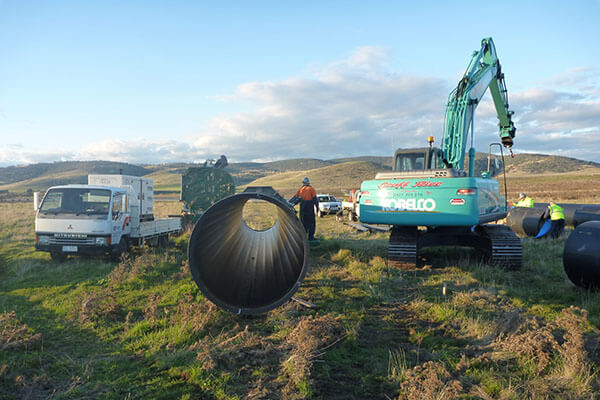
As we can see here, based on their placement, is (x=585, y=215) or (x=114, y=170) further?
(x=114, y=170)

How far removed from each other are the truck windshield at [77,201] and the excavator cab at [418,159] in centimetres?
833

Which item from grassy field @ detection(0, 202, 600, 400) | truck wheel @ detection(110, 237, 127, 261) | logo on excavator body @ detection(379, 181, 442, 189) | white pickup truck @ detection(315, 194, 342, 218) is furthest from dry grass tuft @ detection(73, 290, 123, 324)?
white pickup truck @ detection(315, 194, 342, 218)

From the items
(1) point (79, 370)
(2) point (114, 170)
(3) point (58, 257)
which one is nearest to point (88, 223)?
(3) point (58, 257)

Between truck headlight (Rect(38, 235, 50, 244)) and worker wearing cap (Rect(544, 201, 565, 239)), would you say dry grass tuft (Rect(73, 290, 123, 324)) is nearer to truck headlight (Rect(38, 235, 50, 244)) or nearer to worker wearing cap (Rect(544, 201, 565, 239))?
truck headlight (Rect(38, 235, 50, 244))

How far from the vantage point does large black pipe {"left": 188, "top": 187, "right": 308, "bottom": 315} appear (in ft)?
17.6

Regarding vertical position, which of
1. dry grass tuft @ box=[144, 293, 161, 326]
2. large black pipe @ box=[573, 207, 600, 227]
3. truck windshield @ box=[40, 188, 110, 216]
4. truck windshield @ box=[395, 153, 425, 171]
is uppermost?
truck windshield @ box=[395, 153, 425, 171]

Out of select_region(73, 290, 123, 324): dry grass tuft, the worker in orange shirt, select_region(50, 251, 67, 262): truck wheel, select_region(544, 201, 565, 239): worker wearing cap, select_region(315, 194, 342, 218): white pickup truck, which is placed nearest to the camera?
select_region(73, 290, 123, 324): dry grass tuft

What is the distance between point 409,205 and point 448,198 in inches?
34.8

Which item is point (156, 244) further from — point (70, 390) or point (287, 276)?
point (70, 390)

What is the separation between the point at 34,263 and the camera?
1063cm

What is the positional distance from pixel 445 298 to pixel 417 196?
9.07 ft

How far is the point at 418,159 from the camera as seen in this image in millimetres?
10430

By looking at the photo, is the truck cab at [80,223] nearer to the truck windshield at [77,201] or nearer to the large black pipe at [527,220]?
the truck windshield at [77,201]

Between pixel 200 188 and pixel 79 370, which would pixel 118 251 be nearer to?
pixel 79 370
